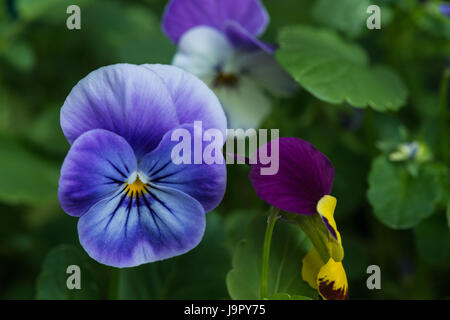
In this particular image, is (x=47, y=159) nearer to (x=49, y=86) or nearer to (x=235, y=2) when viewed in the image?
→ (x=49, y=86)

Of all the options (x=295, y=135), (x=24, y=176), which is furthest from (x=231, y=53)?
(x=24, y=176)

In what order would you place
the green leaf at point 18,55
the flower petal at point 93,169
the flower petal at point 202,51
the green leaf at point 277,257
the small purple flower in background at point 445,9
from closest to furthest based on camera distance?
the flower petal at point 93,169 < the green leaf at point 277,257 < the flower petal at point 202,51 < the small purple flower in background at point 445,9 < the green leaf at point 18,55

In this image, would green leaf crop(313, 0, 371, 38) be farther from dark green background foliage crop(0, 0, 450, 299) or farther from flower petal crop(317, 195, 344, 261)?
flower petal crop(317, 195, 344, 261)

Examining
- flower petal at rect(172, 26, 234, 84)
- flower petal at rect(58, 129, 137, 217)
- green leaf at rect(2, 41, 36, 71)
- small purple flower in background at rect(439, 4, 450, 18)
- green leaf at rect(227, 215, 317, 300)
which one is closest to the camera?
flower petal at rect(58, 129, 137, 217)

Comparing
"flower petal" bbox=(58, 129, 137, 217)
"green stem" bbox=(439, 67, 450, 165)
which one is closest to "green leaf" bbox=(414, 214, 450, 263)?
"green stem" bbox=(439, 67, 450, 165)

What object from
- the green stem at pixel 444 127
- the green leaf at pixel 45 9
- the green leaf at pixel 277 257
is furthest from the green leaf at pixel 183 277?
the green leaf at pixel 45 9

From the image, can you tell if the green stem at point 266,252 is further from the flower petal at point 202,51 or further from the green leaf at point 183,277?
the flower petal at point 202,51
